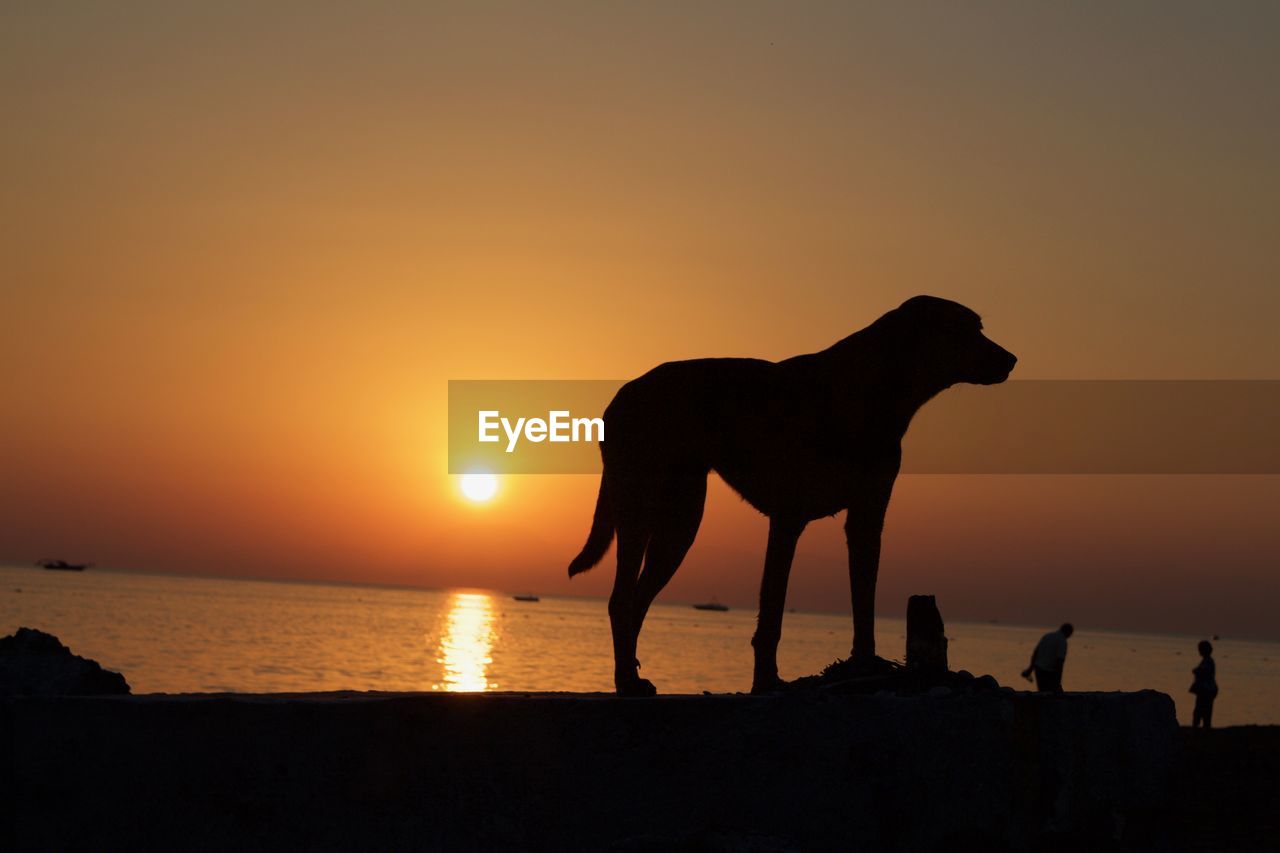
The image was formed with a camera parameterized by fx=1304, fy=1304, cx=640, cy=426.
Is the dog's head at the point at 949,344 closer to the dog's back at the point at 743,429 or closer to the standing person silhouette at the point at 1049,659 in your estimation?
the dog's back at the point at 743,429

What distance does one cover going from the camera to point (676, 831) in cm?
561

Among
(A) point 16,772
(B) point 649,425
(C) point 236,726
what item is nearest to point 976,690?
(B) point 649,425

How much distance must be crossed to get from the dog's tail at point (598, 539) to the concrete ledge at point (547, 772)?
2.25m

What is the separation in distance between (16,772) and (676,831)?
264 centimetres

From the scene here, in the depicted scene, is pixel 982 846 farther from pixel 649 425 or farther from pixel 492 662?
pixel 492 662

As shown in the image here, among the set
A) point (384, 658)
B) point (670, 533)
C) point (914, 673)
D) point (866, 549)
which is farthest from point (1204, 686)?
point (384, 658)

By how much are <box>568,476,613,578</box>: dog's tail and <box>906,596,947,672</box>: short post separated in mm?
2005

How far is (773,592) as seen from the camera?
7.30 metres

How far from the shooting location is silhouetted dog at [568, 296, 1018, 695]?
740 cm

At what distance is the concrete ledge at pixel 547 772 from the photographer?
16.5 feet

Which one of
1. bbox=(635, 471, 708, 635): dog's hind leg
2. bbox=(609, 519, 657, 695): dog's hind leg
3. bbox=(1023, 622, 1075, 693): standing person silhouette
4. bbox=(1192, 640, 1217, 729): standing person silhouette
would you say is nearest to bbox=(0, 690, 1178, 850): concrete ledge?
bbox=(609, 519, 657, 695): dog's hind leg

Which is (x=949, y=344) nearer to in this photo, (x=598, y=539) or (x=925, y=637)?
(x=925, y=637)

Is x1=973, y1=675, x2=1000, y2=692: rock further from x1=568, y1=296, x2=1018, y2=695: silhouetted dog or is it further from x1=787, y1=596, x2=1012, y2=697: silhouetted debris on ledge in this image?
x1=568, y1=296, x2=1018, y2=695: silhouetted dog

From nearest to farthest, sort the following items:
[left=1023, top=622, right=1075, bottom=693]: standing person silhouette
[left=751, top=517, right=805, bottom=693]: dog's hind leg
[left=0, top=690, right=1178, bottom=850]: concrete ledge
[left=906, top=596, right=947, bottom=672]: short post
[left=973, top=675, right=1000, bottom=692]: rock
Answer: [left=0, top=690, right=1178, bottom=850]: concrete ledge < [left=973, top=675, right=1000, bottom=692]: rock < [left=906, top=596, right=947, bottom=672]: short post < [left=751, top=517, right=805, bottom=693]: dog's hind leg < [left=1023, top=622, right=1075, bottom=693]: standing person silhouette
